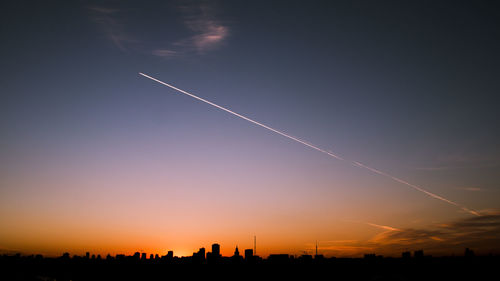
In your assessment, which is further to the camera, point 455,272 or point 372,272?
point 372,272

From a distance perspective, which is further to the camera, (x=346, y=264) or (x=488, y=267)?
(x=346, y=264)

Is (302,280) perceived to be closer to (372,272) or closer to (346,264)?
(346,264)

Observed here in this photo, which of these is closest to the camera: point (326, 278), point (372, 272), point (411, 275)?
point (411, 275)

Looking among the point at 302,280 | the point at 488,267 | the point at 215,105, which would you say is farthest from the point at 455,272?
the point at 215,105

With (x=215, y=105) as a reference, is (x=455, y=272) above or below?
below

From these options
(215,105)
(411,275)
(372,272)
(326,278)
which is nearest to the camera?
(215,105)

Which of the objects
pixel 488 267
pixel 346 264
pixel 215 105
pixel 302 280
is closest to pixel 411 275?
pixel 488 267

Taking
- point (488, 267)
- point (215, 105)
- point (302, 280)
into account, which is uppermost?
point (215, 105)

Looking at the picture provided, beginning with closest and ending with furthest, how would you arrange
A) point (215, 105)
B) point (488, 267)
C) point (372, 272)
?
point (215, 105) → point (488, 267) → point (372, 272)

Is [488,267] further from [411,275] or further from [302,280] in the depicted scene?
[302,280]
